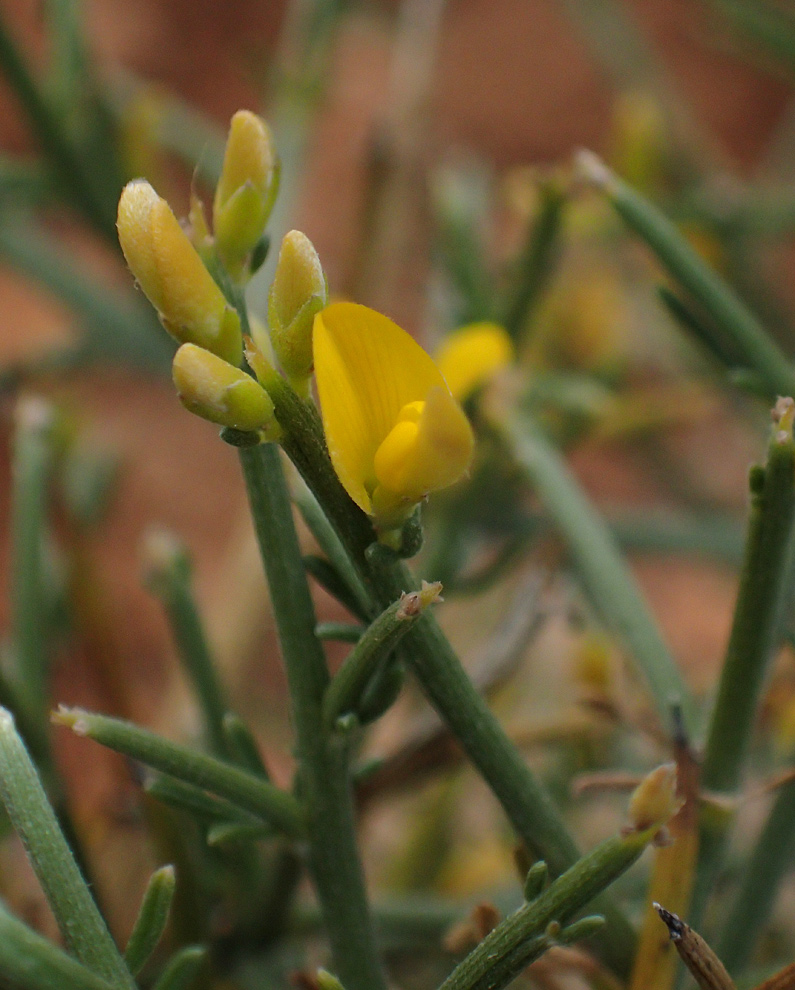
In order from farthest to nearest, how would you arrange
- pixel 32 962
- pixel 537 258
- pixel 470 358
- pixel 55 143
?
pixel 55 143, pixel 537 258, pixel 470 358, pixel 32 962

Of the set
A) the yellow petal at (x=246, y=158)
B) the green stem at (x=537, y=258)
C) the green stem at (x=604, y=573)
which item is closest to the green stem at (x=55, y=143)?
the green stem at (x=537, y=258)

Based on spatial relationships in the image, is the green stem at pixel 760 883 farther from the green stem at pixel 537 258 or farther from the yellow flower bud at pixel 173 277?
the green stem at pixel 537 258

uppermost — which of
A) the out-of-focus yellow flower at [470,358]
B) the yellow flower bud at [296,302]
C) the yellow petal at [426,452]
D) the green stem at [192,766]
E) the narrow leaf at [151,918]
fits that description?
the out-of-focus yellow flower at [470,358]

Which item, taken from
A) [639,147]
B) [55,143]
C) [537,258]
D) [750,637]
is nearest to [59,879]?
[750,637]

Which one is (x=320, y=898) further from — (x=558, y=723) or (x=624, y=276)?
(x=624, y=276)

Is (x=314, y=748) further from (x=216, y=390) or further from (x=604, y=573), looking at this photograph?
(x=604, y=573)

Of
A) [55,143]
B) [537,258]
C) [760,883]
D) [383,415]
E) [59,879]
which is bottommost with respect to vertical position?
[760,883]
